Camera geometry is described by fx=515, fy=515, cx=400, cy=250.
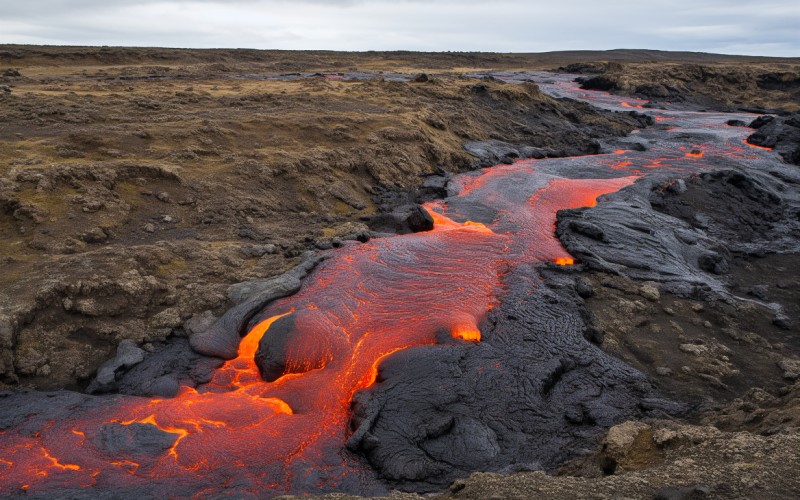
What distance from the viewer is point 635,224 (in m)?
16.3

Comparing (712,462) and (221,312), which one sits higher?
(712,462)

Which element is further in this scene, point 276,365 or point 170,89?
point 170,89

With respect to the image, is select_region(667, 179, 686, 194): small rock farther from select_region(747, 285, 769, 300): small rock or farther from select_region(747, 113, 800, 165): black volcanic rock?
select_region(747, 113, 800, 165): black volcanic rock

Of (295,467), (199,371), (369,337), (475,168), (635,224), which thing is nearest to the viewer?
(295,467)

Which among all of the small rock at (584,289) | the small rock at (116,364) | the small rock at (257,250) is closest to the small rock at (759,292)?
the small rock at (584,289)

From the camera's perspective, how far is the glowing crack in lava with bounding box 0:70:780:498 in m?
7.20

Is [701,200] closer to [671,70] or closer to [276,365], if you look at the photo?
[276,365]

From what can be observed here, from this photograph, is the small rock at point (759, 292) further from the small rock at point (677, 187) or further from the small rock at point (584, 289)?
the small rock at point (677, 187)

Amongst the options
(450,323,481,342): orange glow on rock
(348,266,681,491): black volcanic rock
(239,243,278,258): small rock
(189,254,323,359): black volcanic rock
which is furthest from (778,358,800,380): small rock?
(239,243,278,258): small rock

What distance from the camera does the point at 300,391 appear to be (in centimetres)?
903

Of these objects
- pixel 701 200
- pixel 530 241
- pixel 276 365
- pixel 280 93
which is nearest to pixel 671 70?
pixel 701 200

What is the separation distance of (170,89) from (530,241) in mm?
20450

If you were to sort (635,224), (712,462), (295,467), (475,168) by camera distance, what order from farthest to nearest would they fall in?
1. (475,168)
2. (635,224)
3. (295,467)
4. (712,462)

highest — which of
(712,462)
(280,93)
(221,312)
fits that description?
(280,93)
